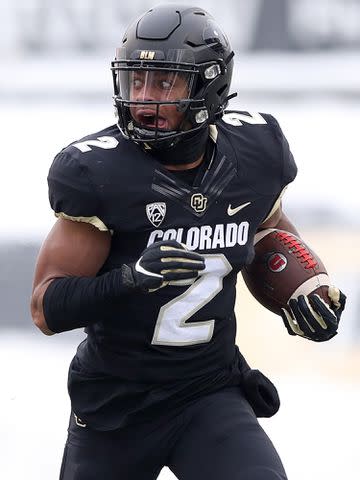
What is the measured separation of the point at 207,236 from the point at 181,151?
0.70ft

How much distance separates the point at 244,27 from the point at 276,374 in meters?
4.65

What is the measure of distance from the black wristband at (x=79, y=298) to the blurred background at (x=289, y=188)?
5.08 ft

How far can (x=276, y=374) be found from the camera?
5426mm

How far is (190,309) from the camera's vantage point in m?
3.33

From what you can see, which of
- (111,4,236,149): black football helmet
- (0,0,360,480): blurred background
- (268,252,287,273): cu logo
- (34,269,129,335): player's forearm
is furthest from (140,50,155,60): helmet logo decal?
(0,0,360,480): blurred background

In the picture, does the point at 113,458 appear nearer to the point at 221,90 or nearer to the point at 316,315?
the point at 316,315

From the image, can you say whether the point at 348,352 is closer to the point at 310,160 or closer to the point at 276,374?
the point at 276,374

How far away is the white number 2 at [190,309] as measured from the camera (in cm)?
332

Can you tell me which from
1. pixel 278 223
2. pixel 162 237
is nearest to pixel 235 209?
pixel 162 237

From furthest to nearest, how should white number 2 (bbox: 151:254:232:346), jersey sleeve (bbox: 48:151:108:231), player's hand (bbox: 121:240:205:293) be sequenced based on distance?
1. white number 2 (bbox: 151:254:232:346)
2. jersey sleeve (bbox: 48:151:108:231)
3. player's hand (bbox: 121:240:205:293)

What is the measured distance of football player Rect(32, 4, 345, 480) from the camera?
323cm

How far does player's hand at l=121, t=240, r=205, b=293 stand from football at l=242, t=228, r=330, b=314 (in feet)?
1.68

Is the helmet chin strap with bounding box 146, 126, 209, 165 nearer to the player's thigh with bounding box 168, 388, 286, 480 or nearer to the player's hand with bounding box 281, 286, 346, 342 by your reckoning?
the player's hand with bounding box 281, 286, 346, 342

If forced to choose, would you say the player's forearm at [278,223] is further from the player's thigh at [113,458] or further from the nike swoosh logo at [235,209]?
the player's thigh at [113,458]
